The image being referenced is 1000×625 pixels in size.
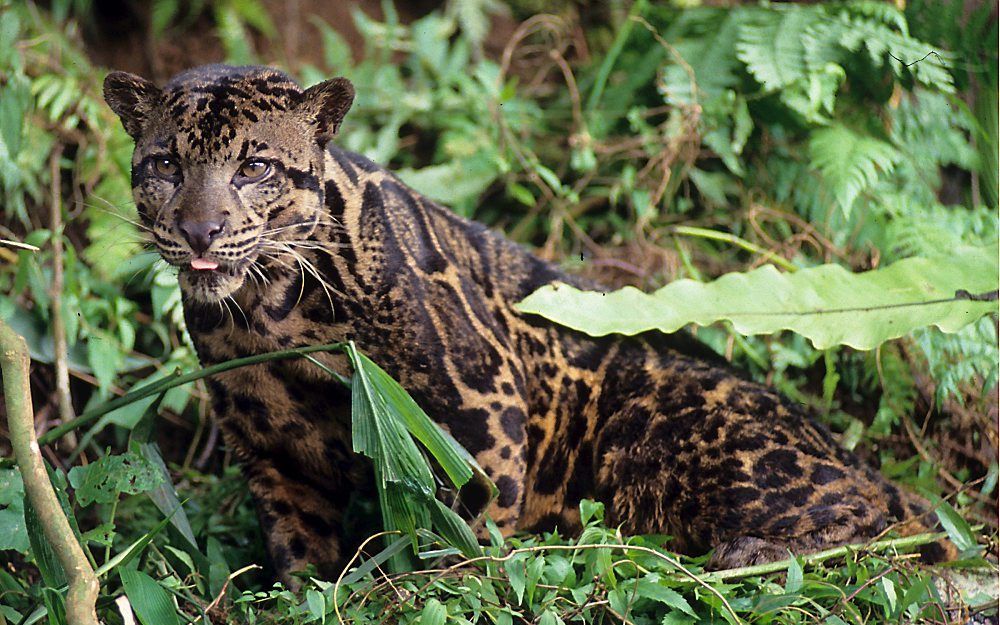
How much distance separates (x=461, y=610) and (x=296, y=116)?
195 cm

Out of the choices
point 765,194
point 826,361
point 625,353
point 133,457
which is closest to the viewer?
point 133,457

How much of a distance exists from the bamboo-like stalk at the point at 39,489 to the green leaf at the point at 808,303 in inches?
A: 77.6

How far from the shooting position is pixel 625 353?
473 cm

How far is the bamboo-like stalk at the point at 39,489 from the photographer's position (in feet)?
9.92

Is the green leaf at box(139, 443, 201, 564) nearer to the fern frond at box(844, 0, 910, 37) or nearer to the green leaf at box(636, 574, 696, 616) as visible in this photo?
the green leaf at box(636, 574, 696, 616)

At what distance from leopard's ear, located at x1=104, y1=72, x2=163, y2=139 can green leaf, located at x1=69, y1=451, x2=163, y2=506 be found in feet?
4.09

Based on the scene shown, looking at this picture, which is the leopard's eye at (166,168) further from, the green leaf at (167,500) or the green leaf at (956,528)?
the green leaf at (956,528)

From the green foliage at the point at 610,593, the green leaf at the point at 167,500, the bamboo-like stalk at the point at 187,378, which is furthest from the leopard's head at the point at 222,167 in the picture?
the green foliage at the point at 610,593

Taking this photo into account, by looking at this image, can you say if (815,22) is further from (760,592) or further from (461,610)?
(461,610)

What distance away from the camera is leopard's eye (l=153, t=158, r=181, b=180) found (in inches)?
150

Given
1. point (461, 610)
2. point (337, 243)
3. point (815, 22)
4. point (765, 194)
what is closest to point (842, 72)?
point (815, 22)

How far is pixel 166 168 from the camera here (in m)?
3.83

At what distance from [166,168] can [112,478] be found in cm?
116

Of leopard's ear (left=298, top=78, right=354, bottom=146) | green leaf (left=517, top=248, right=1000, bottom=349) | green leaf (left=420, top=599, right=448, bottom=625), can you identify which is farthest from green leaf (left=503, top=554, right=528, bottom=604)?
leopard's ear (left=298, top=78, right=354, bottom=146)
